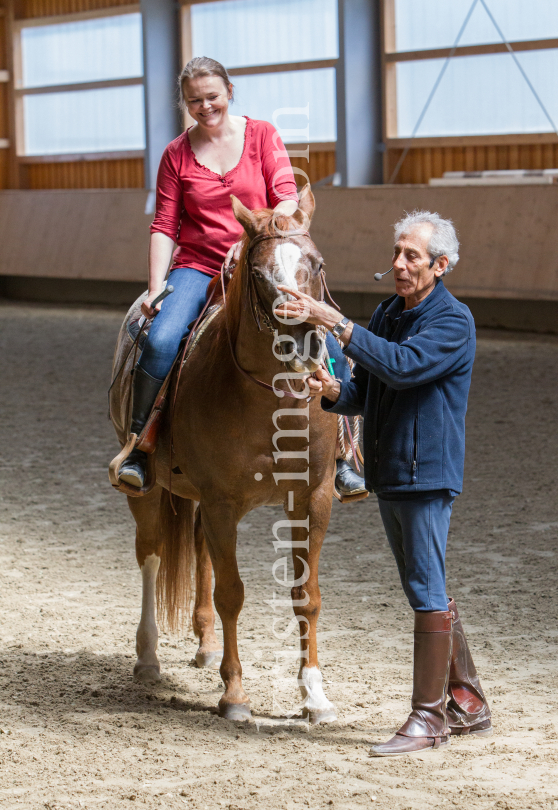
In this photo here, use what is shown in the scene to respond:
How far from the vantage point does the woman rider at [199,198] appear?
362cm

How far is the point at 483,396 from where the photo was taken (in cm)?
908

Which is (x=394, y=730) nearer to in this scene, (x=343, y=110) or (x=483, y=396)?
(x=483, y=396)

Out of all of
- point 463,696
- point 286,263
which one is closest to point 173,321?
point 286,263

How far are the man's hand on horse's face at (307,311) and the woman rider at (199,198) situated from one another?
0.94 m

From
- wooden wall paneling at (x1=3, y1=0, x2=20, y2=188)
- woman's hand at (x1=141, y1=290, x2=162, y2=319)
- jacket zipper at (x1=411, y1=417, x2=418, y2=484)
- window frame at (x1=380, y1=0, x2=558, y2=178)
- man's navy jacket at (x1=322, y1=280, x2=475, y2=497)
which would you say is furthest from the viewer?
wooden wall paneling at (x1=3, y1=0, x2=20, y2=188)

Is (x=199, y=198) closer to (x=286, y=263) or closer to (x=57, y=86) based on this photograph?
(x=286, y=263)

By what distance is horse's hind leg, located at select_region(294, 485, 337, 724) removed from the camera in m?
3.33

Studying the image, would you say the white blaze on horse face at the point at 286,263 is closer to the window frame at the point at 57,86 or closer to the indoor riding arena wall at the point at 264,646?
the indoor riding arena wall at the point at 264,646

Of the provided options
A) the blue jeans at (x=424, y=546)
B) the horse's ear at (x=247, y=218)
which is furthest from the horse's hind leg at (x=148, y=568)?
the horse's ear at (x=247, y=218)

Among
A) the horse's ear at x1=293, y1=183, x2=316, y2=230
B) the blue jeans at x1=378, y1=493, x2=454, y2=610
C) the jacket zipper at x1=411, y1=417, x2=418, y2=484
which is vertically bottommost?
the blue jeans at x1=378, y1=493, x2=454, y2=610

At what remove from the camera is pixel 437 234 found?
2879 mm

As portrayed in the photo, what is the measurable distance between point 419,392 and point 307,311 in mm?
464

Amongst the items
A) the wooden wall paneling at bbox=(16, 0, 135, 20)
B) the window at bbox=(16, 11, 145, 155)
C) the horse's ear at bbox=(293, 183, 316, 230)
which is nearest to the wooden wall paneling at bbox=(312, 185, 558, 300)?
the window at bbox=(16, 11, 145, 155)

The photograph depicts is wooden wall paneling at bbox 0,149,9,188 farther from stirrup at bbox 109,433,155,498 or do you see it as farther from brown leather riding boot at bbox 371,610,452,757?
brown leather riding boot at bbox 371,610,452,757
